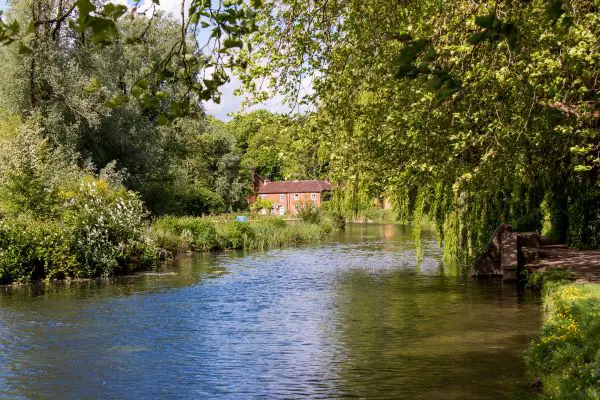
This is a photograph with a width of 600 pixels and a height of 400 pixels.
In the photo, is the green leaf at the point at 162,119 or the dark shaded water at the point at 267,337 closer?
the green leaf at the point at 162,119

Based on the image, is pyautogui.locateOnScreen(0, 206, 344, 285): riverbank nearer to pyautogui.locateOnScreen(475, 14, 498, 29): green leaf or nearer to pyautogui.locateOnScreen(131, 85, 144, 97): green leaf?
pyautogui.locateOnScreen(131, 85, 144, 97): green leaf

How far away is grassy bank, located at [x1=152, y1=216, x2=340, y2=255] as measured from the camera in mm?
32750

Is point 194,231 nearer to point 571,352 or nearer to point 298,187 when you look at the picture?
point 571,352

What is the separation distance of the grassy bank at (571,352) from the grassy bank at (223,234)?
2128 centimetres

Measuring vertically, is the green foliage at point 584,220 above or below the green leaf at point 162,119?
below

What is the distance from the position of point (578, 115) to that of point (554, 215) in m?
12.5

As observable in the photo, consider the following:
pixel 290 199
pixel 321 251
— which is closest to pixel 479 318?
pixel 321 251

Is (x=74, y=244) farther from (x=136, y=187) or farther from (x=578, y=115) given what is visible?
(x=578, y=115)

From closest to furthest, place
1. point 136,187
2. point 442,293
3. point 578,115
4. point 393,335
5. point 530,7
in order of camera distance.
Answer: point 530,7 → point 578,115 → point 393,335 → point 442,293 → point 136,187

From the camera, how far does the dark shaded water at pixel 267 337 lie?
34.7 ft

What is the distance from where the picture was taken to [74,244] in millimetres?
24250

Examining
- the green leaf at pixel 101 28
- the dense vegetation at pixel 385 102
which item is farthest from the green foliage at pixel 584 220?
the green leaf at pixel 101 28

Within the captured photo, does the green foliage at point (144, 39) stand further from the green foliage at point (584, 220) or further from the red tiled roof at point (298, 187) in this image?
the red tiled roof at point (298, 187)

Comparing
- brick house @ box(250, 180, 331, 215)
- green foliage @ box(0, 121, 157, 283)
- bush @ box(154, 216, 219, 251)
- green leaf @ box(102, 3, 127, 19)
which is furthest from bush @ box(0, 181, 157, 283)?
brick house @ box(250, 180, 331, 215)
